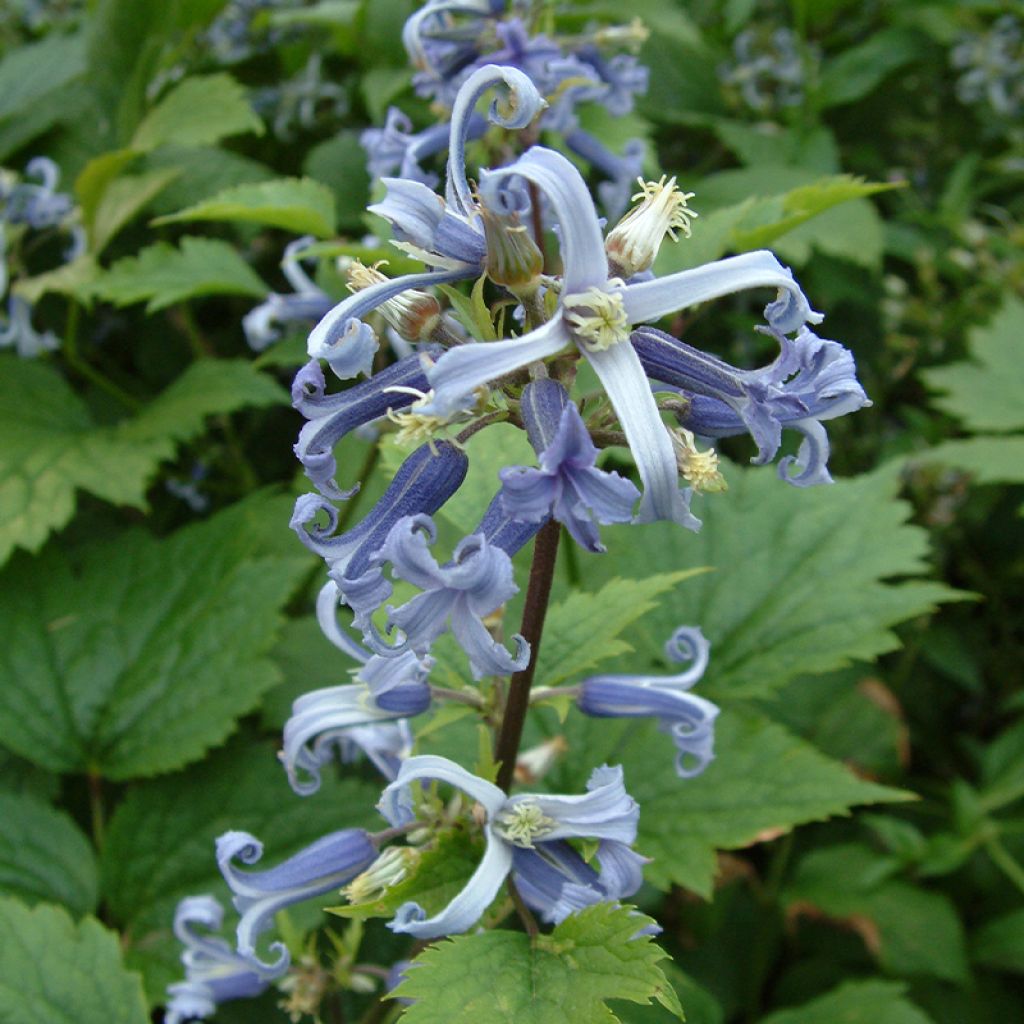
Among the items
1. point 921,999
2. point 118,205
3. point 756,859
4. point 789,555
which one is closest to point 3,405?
point 118,205

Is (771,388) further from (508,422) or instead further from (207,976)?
(207,976)

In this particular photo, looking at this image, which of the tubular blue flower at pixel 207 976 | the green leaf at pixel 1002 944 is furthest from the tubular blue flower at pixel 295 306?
the green leaf at pixel 1002 944

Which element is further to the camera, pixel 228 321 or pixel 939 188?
pixel 939 188

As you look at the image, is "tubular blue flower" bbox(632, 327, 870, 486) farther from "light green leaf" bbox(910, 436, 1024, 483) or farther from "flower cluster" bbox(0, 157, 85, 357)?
"flower cluster" bbox(0, 157, 85, 357)

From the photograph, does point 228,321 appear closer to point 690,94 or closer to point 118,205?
point 118,205

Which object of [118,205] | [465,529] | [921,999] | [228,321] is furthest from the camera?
Answer: [228,321]


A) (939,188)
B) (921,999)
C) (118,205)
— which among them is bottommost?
→ (921,999)

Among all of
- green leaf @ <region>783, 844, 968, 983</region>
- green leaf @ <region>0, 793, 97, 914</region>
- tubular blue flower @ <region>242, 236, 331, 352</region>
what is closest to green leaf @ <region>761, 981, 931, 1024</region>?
green leaf @ <region>783, 844, 968, 983</region>

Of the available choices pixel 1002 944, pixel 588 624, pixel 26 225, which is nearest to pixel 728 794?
pixel 588 624
